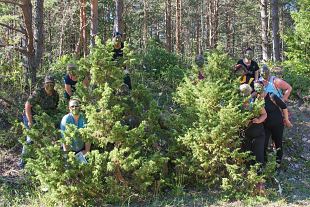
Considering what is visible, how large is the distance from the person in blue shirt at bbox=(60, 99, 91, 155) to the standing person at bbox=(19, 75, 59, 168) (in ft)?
3.34

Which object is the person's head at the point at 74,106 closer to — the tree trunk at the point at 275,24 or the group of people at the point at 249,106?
the group of people at the point at 249,106

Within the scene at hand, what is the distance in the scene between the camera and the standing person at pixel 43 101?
740cm

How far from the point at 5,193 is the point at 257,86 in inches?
193

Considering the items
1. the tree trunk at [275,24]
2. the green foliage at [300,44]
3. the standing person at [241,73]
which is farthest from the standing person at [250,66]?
the tree trunk at [275,24]

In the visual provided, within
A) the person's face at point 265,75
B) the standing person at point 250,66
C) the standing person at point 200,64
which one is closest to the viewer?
the person's face at point 265,75

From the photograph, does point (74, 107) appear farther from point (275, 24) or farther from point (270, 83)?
point (275, 24)

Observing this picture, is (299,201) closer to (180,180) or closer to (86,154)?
(180,180)

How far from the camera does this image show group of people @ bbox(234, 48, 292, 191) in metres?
6.80

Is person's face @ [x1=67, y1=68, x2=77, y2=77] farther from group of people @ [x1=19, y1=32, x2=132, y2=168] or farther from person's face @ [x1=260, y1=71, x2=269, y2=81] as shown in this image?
person's face @ [x1=260, y1=71, x2=269, y2=81]

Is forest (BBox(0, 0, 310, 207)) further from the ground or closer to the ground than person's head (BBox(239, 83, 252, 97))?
closer to the ground

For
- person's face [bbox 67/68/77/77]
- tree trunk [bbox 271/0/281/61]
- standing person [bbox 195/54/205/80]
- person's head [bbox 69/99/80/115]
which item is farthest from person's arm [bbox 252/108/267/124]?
tree trunk [bbox 271/0/281/61]

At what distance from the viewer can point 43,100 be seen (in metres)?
7.58

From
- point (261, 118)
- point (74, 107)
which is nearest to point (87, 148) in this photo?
point (74, 107)

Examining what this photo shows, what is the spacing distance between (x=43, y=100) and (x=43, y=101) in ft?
0.06
